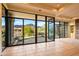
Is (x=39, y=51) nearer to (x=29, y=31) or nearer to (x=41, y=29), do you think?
(x=29, y=31)

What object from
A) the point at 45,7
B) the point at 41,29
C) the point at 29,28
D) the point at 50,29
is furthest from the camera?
the point at 50,29

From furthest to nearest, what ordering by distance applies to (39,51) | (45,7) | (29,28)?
(29,28) → (45,7) → (39,51)

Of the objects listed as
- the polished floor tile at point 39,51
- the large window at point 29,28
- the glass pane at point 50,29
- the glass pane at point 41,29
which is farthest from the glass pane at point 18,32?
the glass pane at point 50,29

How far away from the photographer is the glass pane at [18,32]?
7484 millimetres

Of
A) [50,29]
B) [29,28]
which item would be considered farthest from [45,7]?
[50,29]

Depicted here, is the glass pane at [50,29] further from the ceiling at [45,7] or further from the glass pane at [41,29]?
the ceiling at [45,7]

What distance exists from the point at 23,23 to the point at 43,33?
6.67 ft

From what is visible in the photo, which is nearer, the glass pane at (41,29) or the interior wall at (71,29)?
the glass pane at (41,29)

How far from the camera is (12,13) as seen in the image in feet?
23.4

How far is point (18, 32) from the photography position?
25.3 feet

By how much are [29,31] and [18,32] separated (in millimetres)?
876

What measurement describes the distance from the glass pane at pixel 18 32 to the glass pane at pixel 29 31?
313mm

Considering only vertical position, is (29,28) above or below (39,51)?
→ above

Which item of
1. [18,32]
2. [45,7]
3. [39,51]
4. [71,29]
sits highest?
[45,7]
